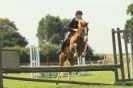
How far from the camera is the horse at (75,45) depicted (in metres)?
18.6

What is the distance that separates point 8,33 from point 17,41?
471 centimetres

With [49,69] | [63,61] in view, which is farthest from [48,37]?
[49,69]

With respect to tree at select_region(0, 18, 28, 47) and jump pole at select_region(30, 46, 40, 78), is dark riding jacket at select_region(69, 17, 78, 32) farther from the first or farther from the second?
tree at select_region(0, 18, 28, 47)

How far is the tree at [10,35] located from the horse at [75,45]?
3156 inches

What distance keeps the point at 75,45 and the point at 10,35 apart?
9095cm

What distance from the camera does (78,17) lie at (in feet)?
61.2

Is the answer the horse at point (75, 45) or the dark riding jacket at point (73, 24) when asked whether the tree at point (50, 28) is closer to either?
the horse at point (75, 45)

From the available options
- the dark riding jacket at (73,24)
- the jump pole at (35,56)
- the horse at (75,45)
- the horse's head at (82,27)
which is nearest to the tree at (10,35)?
the jump pole at (35,56)

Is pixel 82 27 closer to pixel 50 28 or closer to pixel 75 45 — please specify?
pixel 75 45

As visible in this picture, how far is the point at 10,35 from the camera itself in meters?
109

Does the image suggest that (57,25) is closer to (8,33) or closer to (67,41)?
(8,33)

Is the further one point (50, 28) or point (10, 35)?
point (50, 28)

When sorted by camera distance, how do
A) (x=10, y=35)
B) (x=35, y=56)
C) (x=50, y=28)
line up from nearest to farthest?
(x=35, y=56) < (x=10, y=35) < (x=50, y=28)

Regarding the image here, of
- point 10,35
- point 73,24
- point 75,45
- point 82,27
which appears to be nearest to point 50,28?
point 10,35
